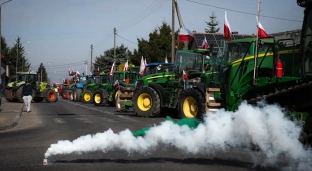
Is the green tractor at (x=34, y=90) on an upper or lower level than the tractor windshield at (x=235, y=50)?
lower

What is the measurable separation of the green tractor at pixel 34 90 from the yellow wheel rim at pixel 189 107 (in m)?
23.9

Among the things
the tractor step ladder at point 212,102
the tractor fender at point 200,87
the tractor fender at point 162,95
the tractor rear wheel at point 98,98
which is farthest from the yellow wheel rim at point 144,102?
the tractor rear wheel at point 98,98

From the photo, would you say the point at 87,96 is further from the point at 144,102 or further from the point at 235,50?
the point at 235,50

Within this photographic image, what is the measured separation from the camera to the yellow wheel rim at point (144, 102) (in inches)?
820

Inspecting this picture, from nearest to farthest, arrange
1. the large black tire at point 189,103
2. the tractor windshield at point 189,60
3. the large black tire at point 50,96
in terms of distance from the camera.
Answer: the large black tire at point 189,103, the tractor windshield at point 189,60, the large black tire at point 50,96

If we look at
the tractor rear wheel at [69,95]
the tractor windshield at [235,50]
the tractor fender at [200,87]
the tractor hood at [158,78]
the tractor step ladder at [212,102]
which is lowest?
the tractor rear wheel at [69,95]

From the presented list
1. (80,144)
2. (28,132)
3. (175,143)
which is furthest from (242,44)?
(28,132)

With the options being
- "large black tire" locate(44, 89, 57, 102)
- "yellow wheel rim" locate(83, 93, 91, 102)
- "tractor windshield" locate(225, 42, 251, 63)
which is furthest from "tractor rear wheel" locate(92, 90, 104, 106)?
"tractor windshield" locate(225, 42, 251, 63)

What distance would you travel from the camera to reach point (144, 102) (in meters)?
21.1

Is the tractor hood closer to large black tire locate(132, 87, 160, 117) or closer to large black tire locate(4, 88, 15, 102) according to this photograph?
large black tire locate(132, 87, 160, 117)

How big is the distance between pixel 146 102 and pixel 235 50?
8.63 m

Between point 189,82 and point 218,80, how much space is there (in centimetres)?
436

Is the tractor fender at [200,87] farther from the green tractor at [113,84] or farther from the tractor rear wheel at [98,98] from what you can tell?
the tractor rear wheel at [98,98]

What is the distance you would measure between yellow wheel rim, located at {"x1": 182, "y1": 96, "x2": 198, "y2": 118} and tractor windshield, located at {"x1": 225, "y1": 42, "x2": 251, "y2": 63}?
4458mm
